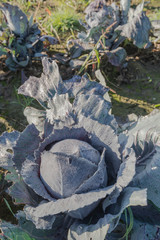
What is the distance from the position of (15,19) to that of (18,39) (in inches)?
8.8

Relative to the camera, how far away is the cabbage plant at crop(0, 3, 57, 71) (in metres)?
2.93

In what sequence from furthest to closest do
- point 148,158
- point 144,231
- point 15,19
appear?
1. point 15,19
2. point 148,158
3. point 144,231

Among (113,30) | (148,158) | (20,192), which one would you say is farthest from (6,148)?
(113,30)

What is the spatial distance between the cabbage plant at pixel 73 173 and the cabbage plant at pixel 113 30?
1.40 m

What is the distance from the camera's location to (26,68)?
3.25 m

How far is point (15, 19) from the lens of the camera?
116 inches

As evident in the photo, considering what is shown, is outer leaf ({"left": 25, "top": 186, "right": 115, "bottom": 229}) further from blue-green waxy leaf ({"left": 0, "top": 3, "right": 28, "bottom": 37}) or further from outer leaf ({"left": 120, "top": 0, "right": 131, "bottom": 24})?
outer leaf ({"left": 120, "top": 0, "right": 131, "bottom": 24})

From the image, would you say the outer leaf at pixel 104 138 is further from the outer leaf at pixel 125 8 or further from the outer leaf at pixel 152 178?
the outer leaf at pixel 125 8

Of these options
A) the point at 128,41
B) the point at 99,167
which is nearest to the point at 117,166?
the point at 99,167

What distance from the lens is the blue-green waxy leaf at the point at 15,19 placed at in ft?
9.45

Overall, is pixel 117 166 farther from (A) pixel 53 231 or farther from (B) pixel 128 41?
(B) pixel 128 41

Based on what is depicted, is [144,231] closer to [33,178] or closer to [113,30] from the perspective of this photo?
[33,178]

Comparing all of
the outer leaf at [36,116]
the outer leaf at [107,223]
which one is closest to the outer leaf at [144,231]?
the outer leaf at [107,223]

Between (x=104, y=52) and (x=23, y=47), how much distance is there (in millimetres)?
938
